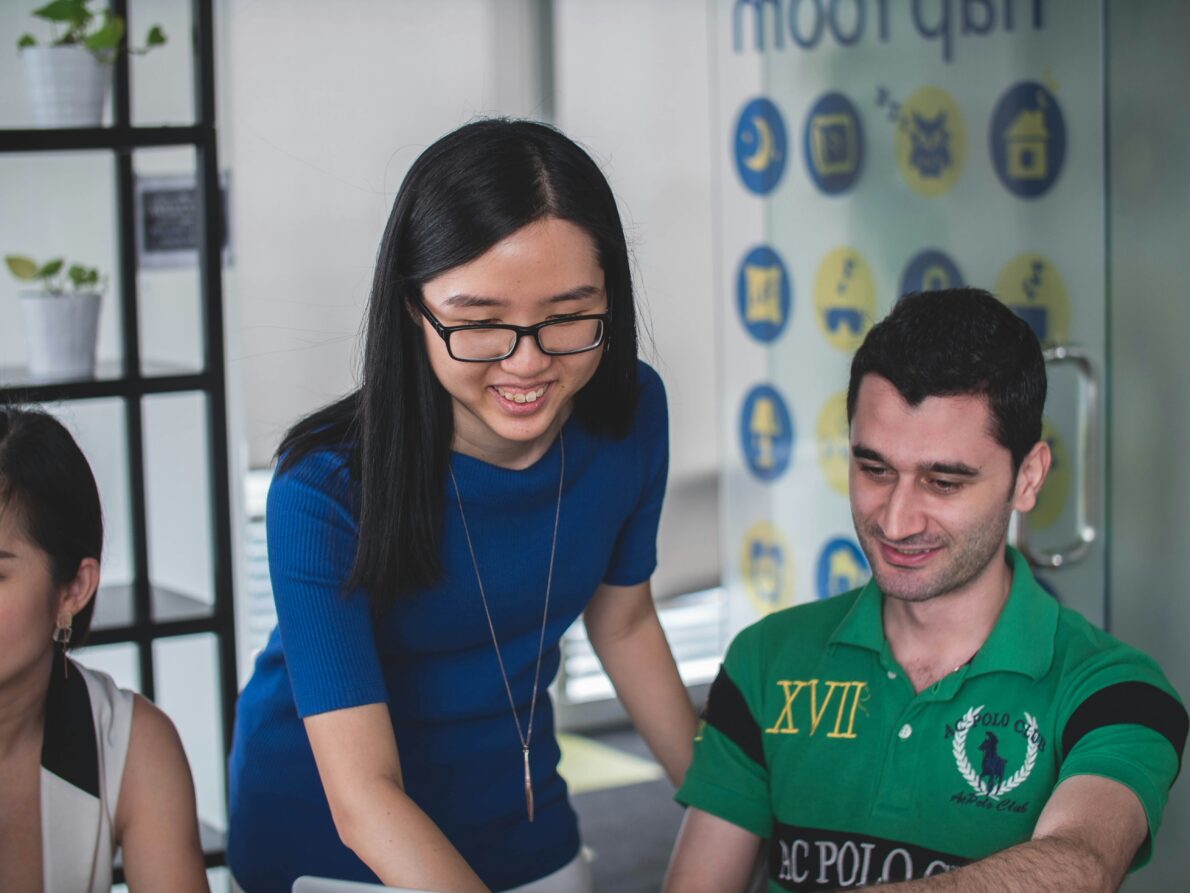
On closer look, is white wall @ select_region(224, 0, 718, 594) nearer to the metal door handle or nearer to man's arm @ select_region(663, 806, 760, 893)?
the metal door handle

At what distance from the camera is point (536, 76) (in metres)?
4.39

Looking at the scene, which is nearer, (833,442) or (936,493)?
(936,493)

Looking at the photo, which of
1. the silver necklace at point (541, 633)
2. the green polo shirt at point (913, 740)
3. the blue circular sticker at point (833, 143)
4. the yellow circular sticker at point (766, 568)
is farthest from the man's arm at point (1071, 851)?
the yellow circular sticker at point (766, 568)

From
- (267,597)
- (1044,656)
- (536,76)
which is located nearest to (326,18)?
(536,76)

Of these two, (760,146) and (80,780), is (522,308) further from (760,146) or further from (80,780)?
(760,146)

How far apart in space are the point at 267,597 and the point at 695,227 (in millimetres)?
1700

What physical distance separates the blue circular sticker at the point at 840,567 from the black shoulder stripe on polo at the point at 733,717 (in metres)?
1.85

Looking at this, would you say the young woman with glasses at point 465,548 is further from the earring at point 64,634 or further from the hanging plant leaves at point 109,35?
the hanging plant leaves at point 109,35

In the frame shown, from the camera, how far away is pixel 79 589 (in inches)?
61.7

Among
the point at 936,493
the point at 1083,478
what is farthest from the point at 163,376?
the point at 1083,478

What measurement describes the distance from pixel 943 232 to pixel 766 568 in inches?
44.0

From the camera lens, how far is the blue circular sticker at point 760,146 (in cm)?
371

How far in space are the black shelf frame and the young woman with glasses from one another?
919 mm

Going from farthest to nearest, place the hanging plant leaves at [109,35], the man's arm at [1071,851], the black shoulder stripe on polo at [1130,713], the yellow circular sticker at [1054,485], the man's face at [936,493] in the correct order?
1. the yellow circular sticker at [1054,485]
2. the hanging plant leaves at [109,35]
3. the man's face at [936,493]
4. the black shoulder stripe on polo at [1130,713]
5. the man's arm at [1071,851]
